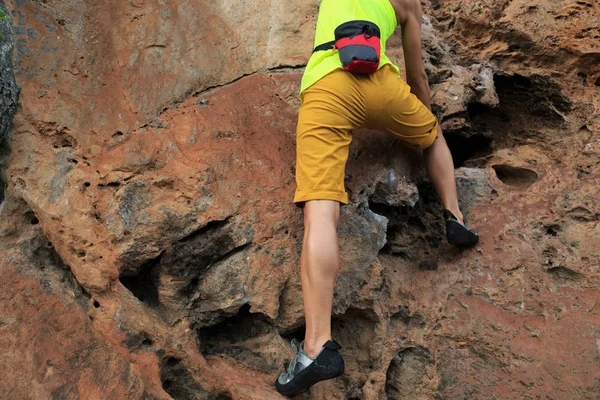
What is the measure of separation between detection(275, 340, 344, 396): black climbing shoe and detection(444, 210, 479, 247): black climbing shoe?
1030mm

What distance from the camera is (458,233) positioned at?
3.13 meters

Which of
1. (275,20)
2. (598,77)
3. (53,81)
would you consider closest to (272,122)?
(275,20)

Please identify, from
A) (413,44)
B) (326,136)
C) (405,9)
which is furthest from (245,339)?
(405,9)

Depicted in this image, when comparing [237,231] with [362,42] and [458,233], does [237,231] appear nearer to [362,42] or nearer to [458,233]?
[362,42]

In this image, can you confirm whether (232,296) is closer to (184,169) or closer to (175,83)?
(184,169)

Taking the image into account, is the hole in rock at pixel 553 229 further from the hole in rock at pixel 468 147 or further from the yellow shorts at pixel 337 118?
the yellow shorts at pixel 337 118

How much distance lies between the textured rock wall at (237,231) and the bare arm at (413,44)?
35 cm

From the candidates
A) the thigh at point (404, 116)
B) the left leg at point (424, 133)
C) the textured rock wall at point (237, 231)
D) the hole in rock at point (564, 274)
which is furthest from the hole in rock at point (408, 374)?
the thigh at point (404, 116)

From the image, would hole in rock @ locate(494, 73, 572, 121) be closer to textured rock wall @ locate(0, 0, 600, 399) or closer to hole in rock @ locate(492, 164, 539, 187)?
textured rock wall @ locate(0, 0, 600, 399)

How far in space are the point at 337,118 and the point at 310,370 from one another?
122 cm

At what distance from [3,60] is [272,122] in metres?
1.42

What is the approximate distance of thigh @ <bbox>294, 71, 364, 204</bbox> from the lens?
2684mm

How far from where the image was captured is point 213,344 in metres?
2.82

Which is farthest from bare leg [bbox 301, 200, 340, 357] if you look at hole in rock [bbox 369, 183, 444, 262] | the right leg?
hole in rock [bbox 369, 183, 444, 262]
